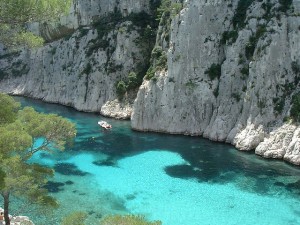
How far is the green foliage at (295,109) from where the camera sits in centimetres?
4426

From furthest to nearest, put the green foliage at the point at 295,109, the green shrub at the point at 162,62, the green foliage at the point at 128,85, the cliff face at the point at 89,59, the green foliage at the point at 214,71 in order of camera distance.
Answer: the cliff face at the point at 89,59
the green foliage at the point at 128,85
the green shrub at the point at 162,62
the green foliage at the point at 214,71
the green foliage at the point at 295,109

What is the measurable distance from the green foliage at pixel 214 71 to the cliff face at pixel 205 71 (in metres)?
0.14

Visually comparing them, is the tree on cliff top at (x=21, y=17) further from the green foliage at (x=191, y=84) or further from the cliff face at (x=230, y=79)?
the green foliage at (x=191, y=84)

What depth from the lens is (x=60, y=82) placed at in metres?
81.2

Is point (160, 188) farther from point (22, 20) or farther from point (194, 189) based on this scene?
point (22, 20)

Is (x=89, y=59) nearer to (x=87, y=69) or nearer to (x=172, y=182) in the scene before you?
(x=87, y=69)

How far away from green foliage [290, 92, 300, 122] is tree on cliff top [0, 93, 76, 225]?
31.7m

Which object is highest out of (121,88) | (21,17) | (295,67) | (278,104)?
(21,17)

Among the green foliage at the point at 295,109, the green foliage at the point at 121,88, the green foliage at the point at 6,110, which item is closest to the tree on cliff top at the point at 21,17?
the green foliage at the point at 6,110

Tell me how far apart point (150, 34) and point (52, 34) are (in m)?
28.6

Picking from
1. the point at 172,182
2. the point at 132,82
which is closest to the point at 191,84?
the point at 132,82

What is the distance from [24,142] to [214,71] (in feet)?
137

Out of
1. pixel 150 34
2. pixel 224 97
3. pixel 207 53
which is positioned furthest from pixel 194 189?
pixel 150 34

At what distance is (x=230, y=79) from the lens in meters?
52.3
